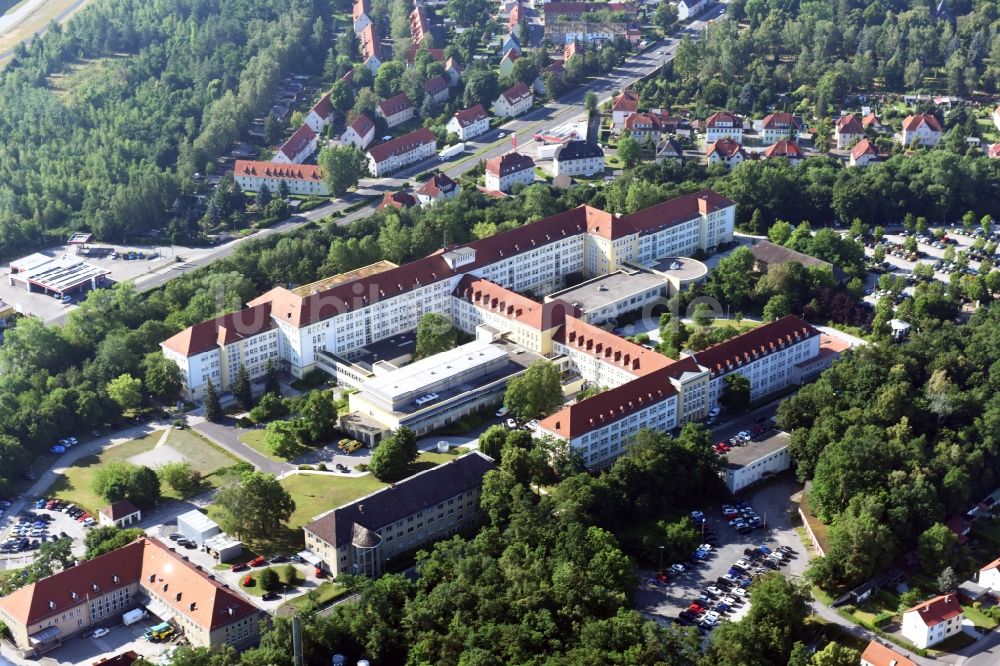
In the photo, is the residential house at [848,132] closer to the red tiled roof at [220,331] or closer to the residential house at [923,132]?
the residential house at [923,132]

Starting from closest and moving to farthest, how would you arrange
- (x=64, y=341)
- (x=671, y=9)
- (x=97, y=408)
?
1. (x=97, y=408)
2. (x=64, y=341)
3. (x=671, y=9)

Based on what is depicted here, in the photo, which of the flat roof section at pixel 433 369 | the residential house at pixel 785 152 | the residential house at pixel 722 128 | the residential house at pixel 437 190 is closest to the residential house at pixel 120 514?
the flat roof section at pixel 433 369

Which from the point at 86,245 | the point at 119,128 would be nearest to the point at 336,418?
the point at 86,245

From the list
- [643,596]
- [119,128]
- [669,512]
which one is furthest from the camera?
[119,128]

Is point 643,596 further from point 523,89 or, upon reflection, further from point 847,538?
point 523,89

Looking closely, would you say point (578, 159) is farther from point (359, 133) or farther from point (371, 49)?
point (371, 49)

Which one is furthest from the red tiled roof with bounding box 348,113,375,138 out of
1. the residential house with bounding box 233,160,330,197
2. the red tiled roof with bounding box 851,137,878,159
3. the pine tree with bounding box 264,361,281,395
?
the pine tree with bounding box 264,361,281,395

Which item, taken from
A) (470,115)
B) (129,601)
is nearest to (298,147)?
(470,115)
